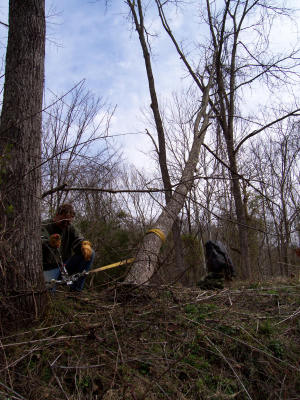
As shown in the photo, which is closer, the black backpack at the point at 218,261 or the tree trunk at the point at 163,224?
the tree trunk at the point at 163,224

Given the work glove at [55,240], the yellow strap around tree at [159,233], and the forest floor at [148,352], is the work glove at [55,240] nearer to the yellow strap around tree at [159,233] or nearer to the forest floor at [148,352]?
the forest floor at [148,352]

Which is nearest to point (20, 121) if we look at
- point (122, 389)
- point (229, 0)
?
point (122, 389)

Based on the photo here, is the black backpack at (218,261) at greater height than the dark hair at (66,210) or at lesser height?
lesser

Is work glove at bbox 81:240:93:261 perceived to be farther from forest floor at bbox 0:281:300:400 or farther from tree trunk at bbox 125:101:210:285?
forest floor at bbox 0:281:300:400

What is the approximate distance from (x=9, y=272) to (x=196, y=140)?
Result: 427cm

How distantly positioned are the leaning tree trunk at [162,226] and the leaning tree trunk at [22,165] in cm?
109

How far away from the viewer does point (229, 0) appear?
830 cm

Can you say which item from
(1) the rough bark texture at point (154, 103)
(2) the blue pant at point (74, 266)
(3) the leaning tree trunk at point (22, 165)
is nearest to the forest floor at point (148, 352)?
(3) the leaning tree trunk at point (22, 165)

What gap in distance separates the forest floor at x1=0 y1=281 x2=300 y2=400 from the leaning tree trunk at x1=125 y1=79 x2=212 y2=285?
518mm

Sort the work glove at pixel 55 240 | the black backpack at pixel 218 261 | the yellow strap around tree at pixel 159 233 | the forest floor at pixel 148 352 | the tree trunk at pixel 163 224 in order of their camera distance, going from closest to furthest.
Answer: the forest floor at pixel 148 352 < the work glove at pixel 55 240 < the tree trunk at pixel 163 224 < the yellow strap around tree at pixel 159 233 < the black backpack at pixel 218 261

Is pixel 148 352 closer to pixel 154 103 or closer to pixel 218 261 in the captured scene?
pixel 218 261

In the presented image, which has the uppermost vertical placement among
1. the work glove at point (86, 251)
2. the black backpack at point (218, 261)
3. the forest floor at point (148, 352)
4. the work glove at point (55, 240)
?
the work glove at point (55, 240)

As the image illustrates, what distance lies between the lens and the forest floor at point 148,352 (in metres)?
2.02

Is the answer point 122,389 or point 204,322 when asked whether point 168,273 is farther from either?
point 122,389
